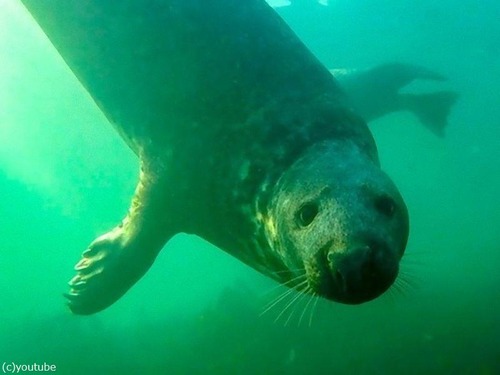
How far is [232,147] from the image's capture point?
454 cm

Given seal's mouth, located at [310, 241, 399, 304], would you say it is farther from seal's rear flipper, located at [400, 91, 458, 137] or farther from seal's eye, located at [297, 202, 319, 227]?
seal's rear flipper, located at [400, 91, 458, 137]

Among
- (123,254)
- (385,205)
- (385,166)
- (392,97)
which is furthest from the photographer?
(385,166)

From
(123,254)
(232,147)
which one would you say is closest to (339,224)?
(232,147)

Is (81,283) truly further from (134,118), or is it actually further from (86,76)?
(86,76)

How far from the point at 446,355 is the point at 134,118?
8.16 metres

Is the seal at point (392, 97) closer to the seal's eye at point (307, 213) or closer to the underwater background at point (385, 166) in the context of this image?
the underwater background at point (385, 166)

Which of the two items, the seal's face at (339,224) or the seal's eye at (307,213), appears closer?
the seal's face at (339,224)

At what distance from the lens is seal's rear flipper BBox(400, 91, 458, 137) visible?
10.9 m

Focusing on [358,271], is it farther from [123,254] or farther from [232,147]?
[123,254]

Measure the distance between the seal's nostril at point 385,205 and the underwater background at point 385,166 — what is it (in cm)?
64

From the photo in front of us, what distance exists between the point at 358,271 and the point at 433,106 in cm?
914

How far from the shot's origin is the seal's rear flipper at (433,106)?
10883mm

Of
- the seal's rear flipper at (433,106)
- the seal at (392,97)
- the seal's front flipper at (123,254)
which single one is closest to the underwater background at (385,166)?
the seal's front flipper at (123,254)

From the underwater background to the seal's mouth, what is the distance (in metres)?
0.55
